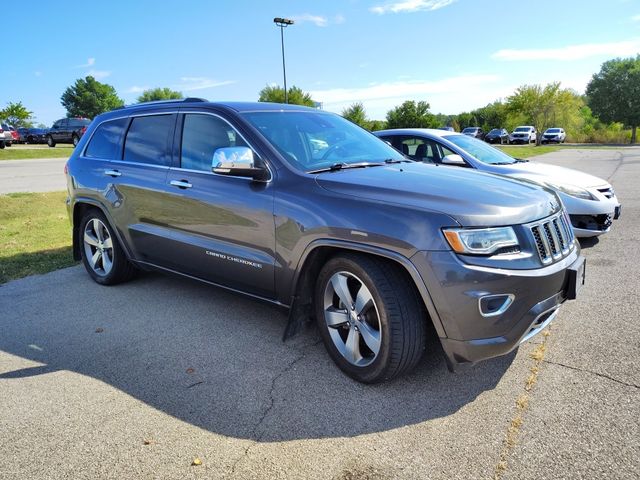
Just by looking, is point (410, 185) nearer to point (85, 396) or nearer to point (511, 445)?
point (511, 445)

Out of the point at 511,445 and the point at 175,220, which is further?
the point at 175,220

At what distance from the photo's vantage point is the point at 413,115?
46.7m

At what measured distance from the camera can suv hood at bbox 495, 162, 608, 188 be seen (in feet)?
21.7

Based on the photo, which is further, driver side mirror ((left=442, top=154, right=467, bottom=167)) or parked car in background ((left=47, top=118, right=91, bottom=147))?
parked car in background ((left=47, top=118, right=91, bottom=147))

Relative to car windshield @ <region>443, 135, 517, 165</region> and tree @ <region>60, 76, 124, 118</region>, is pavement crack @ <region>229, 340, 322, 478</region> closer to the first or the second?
car windshield @ <region>443, 135, 517, 165</region>

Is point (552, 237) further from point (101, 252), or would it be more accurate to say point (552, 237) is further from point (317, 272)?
point (101, 252)

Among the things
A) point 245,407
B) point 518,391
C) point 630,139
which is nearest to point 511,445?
point 518,391

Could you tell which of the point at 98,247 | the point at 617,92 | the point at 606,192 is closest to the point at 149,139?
the point at 98,247

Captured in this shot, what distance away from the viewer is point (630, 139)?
55.2m

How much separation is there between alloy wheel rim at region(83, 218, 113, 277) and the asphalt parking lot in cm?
95

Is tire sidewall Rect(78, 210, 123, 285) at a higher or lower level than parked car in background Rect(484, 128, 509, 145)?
higher

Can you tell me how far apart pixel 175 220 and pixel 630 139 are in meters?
63.3

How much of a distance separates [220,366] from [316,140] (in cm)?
189

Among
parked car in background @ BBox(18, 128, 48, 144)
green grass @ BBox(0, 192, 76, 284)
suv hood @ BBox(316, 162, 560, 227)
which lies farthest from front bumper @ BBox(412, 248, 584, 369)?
parked car in background @ BBox(18, 128, 48, 144)
